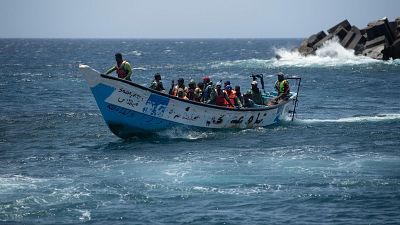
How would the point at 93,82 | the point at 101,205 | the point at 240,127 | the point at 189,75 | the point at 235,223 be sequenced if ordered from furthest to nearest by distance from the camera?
the point at 189,75
the point at 240,127
the point at 93,82
the point at 101,205
the point at 235,223

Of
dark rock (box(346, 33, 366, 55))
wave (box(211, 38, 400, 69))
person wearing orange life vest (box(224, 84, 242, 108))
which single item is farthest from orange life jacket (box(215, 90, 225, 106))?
dark rock (box(346, 33, 366, 55))

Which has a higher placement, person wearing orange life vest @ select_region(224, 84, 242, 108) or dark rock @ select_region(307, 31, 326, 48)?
person wearing orange life vest @ select_region(224, 84, 242, 108)

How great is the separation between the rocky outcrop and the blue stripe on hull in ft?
146

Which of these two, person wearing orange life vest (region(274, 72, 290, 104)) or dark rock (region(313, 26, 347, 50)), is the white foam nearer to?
dark rock (region(313, 26, 347, 50))

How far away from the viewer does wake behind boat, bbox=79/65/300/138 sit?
21375 millimetres

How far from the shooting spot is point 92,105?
114 feet

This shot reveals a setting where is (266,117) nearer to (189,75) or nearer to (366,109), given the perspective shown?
(366,109)

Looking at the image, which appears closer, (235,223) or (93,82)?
(235,223)

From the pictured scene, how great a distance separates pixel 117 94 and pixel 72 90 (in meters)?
22.5

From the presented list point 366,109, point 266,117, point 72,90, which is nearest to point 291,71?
point 72,90

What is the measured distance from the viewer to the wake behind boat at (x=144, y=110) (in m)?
21.4

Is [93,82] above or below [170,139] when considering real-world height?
above

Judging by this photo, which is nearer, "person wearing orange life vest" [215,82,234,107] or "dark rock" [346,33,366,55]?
"person wearing orange life vest" [215,82,234,107]

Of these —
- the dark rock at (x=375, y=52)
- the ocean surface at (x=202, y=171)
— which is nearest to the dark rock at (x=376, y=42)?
the dark rock at (x=375, y=52)
